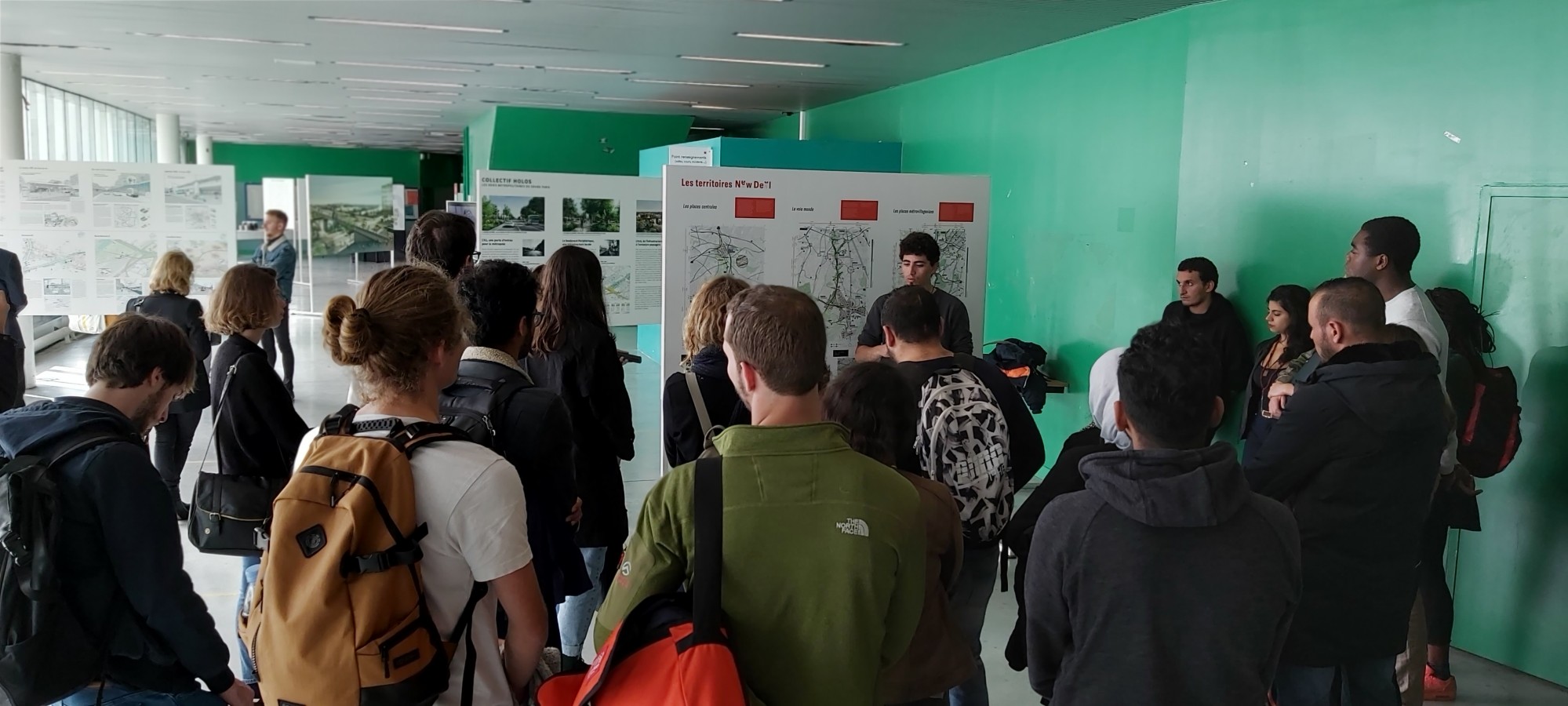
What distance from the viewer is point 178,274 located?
601cm

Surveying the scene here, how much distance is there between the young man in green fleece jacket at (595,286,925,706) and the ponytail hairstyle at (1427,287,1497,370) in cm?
332

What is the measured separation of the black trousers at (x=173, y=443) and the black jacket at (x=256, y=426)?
2503 mm

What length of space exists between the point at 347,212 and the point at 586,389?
1386cm

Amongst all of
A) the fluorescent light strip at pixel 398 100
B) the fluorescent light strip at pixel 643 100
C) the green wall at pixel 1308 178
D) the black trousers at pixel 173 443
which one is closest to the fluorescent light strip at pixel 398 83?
the fluorescent light strip at pixel 643 100

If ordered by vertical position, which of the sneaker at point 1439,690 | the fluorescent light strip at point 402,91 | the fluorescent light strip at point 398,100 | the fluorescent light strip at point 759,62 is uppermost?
the fluorescent light strip at point 398,100

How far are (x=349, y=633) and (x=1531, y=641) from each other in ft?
15.0

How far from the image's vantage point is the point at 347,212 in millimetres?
15641

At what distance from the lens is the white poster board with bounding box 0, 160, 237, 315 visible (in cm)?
834

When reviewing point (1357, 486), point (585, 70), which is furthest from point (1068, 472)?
point (585, 70)

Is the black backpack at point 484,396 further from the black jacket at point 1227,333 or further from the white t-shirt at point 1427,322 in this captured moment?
the black jacket at point 1227,333

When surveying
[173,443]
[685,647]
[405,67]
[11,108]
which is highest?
[405,67]

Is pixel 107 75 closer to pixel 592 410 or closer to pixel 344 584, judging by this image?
pixel 592 410

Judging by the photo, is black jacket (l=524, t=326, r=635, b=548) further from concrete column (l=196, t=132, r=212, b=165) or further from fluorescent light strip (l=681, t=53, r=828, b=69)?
concrete column (l=196, t=132, r=212, b=165)

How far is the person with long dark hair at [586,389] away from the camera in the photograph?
333cm
